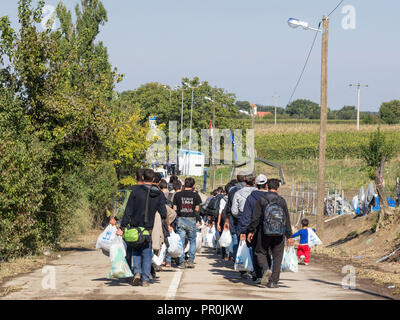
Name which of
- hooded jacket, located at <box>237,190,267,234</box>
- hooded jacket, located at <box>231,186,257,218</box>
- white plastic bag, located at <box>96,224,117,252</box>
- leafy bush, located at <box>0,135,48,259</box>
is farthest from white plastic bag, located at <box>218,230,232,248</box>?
leafy bush, located at <box>0,135,48,259</box>

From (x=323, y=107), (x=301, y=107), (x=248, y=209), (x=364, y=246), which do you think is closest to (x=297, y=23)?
(x=323, y=107)

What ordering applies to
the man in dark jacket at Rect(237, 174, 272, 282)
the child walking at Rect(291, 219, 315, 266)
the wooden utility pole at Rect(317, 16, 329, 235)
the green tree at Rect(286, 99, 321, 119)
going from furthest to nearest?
1. the green tree at Rect(286, 99, 321, 119)
2. the wooden utility pole at Rect(317, 16, 329, 235)
3. the child walking at Rect(291, 219, 315, 266)
4. the man in dark jacket at Rect(237, 174, 272, 282)

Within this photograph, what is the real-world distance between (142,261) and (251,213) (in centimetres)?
245

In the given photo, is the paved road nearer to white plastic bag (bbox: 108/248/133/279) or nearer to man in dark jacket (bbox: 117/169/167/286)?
white plastic bag (bbox: 108/248/133/279)

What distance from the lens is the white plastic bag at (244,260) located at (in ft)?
42.2

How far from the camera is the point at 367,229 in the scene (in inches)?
914

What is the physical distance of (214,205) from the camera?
1803 centimetres

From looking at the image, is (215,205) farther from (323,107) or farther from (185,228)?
(323,107)

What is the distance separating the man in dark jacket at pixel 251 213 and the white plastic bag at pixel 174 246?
124 cm

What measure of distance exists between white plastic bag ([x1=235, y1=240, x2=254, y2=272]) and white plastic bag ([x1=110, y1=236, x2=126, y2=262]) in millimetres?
2320

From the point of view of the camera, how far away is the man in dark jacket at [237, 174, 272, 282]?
1245 centimetres

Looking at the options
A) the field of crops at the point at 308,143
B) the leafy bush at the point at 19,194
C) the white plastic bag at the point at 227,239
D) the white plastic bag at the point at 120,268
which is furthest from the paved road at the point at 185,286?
the field of crops at the point at 308,143
